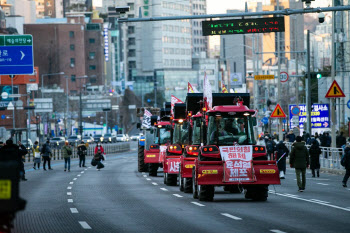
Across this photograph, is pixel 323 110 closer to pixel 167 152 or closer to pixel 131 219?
pixel 167 152

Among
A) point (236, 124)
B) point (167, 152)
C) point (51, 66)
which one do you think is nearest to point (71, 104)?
point (51, 66)

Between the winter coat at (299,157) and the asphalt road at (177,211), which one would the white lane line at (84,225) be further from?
the winter coat at (299,157)

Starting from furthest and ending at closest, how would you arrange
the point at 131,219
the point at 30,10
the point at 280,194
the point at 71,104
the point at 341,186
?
the point at 30,10, the point at 71,104, the point at 341,186, the point at 280,194, the point at 131,219

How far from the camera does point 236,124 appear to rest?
2472 cm

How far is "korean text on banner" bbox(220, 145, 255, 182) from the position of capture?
23844mm

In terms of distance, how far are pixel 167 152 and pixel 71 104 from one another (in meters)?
117

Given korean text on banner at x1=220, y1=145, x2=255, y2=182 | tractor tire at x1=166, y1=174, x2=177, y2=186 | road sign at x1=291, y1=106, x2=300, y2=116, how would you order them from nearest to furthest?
korean text on banner at x1=220, y1=145, x2=255, y2=182
tractor tire at x1=166, y1=174, x2=177, y2=186
road sign at x1=291, y1=106, x2=300, y2=116

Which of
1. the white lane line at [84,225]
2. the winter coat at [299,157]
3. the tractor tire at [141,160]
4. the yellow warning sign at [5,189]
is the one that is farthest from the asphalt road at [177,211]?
the tractor tire at [141,160]

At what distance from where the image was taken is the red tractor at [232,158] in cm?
2384

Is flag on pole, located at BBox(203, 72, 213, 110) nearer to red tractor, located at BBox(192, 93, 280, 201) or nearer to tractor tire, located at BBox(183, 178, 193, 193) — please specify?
red tractor, located at BBox(192, 93, 280, 201)

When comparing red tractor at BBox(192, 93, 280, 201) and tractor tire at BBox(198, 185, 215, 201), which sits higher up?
red tractor at BBox(192, 93, 280, 201)

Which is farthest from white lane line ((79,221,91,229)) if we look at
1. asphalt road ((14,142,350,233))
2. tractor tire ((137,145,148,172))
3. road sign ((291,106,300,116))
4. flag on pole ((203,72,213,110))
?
road sign ((291,106,300,116))

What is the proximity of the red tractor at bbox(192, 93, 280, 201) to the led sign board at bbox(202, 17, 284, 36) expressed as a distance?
608 centimetres

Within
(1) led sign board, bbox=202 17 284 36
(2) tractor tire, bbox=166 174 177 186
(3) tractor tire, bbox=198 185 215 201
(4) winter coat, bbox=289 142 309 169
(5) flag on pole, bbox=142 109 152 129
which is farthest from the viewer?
(5) flag on pole, bbox=142 109 152 129
